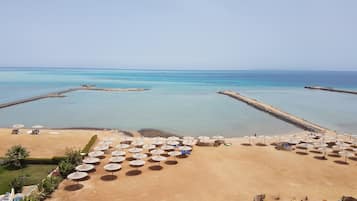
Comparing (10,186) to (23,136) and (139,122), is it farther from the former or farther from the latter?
(139,122)

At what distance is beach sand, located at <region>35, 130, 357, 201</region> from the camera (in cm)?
1276

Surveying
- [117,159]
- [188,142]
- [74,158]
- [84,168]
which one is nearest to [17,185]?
[84,168]

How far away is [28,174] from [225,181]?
10808 mm

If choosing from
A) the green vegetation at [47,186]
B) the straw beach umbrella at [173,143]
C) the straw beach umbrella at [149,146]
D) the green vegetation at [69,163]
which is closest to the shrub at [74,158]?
the green vegetation at [69,163]

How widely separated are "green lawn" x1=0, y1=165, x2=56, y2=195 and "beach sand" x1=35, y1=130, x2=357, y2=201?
2.03m

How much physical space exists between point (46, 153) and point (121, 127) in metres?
11.1

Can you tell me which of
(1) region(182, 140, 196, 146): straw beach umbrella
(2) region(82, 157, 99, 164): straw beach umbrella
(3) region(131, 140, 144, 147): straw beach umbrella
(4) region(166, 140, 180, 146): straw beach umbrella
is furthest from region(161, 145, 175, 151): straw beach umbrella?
(2) region(82, 157, 99, 164): straw beach umbrella

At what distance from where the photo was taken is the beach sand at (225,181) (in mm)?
12758

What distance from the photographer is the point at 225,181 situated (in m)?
14.4

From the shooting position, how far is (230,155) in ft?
62.3

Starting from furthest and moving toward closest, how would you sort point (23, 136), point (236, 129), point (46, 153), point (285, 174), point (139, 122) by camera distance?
point (139, 122), point (236, 129), point (23, 136), point (46, 153), point (285, 174)

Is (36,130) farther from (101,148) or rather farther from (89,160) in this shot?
(89,160)

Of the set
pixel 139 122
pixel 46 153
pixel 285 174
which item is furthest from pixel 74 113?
pixel 285 174

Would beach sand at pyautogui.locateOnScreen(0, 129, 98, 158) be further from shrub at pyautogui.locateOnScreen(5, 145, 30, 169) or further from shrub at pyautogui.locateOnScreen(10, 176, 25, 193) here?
shrub at pyautogui.locateOnScreen(10, 176, 25, 193)
